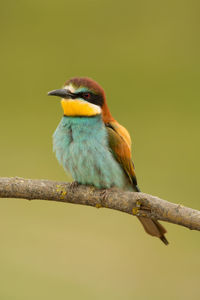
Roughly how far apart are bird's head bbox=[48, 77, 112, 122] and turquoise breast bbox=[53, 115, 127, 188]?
0.13 feet

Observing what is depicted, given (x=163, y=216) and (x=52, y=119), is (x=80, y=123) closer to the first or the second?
(x=163, y=216)

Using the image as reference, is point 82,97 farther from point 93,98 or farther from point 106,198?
point 106,198

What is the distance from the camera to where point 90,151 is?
6.53 feet

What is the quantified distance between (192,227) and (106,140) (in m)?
0.59

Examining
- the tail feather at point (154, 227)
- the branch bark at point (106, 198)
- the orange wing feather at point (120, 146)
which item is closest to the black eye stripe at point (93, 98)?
the orange wing feather at point (120, 146)

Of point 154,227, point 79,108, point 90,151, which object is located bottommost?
point 154,227

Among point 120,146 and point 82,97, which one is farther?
point 120,146

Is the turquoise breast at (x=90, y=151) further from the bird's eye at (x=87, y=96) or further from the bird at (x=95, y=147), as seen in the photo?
the bird's eye at (x=87, y=96)

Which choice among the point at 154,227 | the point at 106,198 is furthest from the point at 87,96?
the point at 154,227

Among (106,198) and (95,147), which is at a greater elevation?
(95,147)

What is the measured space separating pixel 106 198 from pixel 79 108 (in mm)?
381

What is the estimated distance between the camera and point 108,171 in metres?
2.00

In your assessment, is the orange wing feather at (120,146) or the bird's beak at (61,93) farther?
the orange wing feather at (120,146)

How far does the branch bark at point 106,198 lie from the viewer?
156 cm
